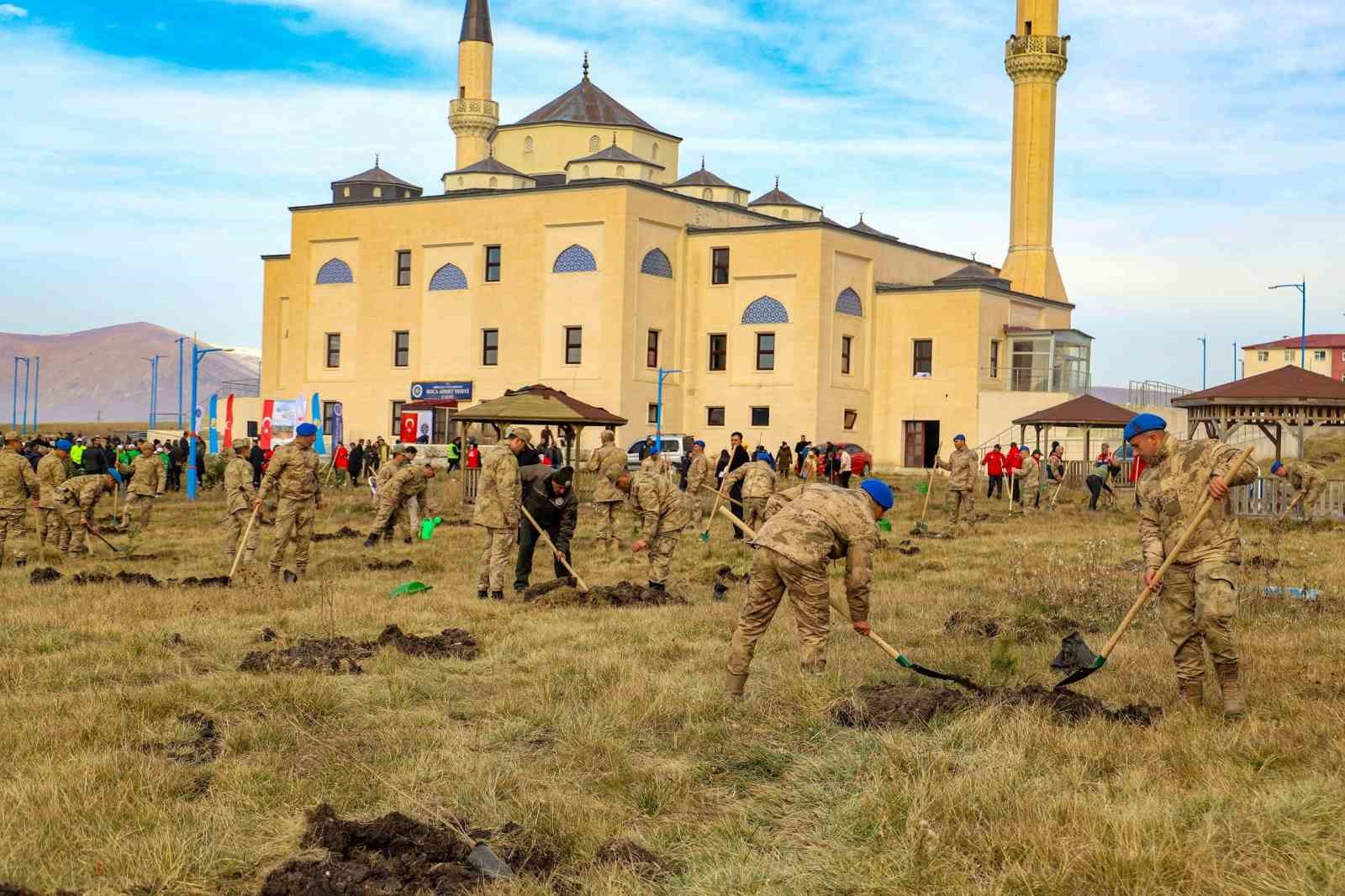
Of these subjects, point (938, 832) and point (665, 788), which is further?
point (665, 788)

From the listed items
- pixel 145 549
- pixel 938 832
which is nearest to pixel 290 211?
pixel 145 549

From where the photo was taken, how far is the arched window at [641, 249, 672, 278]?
48.2 meters

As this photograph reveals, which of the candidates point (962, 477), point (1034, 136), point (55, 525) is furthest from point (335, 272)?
point (962, 477)

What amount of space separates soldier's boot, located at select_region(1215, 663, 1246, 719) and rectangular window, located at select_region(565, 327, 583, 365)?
40311mm

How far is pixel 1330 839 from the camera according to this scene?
5629mm

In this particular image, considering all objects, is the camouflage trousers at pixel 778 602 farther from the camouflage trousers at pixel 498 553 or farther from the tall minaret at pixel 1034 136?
the tall minaret at pixel 1034 136

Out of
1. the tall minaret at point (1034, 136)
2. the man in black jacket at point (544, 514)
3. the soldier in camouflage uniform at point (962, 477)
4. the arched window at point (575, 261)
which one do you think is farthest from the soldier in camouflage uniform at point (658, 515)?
the tall minaret at point (1034, 136)

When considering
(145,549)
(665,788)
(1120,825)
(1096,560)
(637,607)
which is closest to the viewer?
(1120,825)

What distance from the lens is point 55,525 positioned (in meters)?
20.6

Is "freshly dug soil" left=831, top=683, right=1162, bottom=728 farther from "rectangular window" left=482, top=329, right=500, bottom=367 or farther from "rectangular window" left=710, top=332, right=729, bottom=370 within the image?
"rectangular window" left=482, top=329, right=500, bottom=367

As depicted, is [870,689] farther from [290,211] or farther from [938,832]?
[290,211]

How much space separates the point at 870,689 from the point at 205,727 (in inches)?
160

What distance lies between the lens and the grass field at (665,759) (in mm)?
5738

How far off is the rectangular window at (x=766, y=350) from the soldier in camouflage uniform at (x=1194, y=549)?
4000 cm
